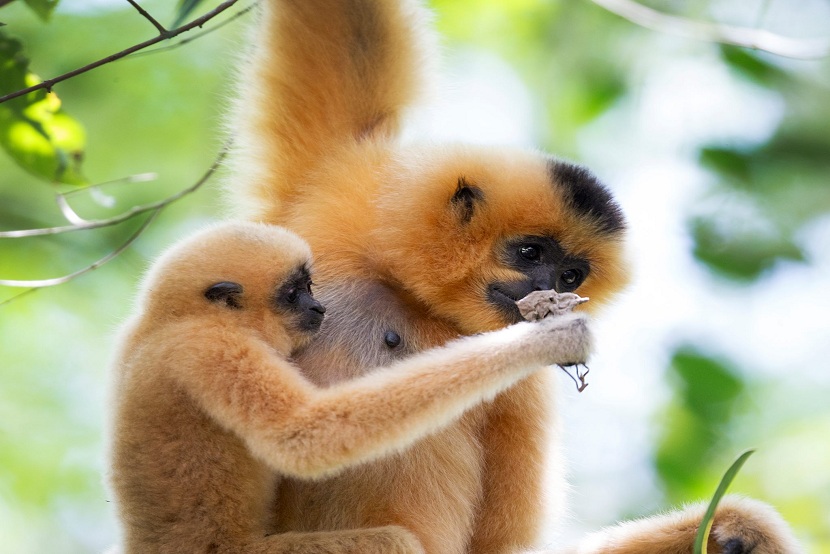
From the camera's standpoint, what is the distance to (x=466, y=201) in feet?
12.2

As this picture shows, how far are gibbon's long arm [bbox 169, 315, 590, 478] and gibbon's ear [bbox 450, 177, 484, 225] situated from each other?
2.90ft

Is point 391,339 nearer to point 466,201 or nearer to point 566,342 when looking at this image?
point 466,201

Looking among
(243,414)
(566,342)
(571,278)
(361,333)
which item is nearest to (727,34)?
(571,278)

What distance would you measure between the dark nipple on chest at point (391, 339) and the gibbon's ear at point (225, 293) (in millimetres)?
671

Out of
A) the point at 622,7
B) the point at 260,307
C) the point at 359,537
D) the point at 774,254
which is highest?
the point at 622,7

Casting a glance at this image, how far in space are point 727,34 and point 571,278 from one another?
5.59 ft

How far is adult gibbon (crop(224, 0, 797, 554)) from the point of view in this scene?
126 inches

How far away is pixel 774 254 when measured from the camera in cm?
847

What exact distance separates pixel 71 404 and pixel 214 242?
6329 mm

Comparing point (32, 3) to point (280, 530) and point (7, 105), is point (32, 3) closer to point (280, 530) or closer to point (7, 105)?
point (7, 105)

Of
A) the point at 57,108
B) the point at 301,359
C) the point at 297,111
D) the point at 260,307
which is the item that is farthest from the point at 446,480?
the point at 57,108

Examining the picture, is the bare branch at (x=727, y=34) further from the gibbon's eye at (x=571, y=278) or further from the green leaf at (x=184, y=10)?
the green leaf at (x=184, y=10)

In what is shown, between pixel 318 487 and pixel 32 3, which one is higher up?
pixel 32 3

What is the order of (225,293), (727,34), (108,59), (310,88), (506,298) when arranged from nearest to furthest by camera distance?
(225,293)
(108,59)
(506,298)
(310,88)
(727,34)
